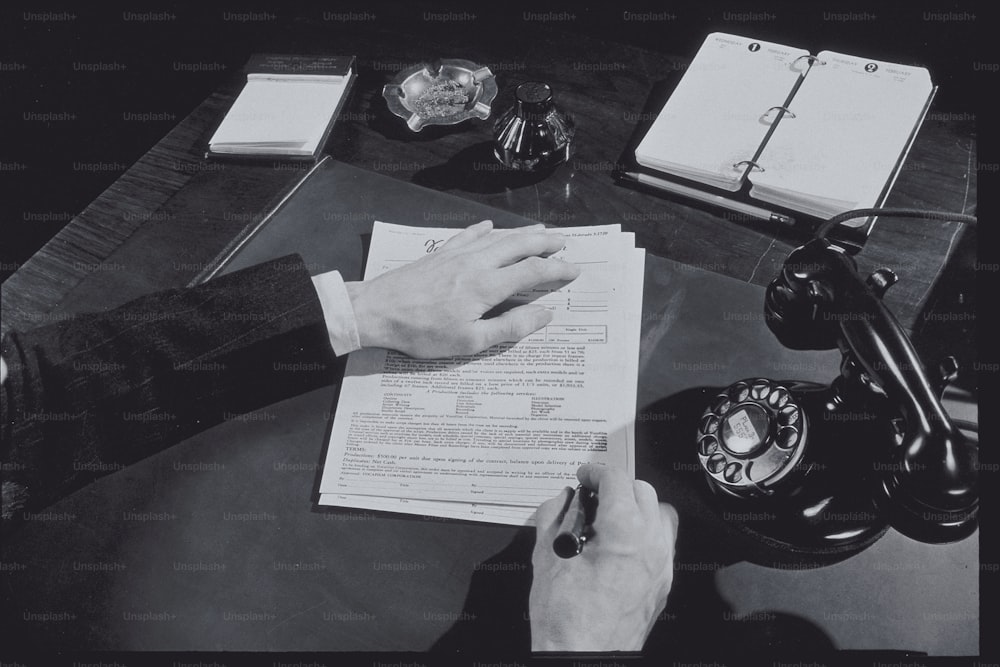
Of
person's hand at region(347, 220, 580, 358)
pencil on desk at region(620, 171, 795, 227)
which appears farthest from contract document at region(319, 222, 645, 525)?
pencil on desk at region(620, 171, 795, 227)

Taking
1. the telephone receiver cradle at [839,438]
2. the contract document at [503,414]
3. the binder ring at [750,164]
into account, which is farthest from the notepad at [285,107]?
the telephone receiver cradle at [839,438]

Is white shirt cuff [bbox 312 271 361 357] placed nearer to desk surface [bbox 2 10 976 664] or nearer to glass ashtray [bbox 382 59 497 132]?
desk surface [bbox 2 10 976 664]

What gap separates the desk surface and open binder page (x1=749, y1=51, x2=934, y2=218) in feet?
0.20

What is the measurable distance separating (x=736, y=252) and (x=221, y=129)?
0.75 m

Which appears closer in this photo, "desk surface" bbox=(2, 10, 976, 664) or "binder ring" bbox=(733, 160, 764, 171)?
"desk surface" bbox=(2, 10, 976, 664)

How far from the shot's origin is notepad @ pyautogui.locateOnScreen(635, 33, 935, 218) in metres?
0.88

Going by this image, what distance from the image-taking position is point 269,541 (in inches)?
28.6

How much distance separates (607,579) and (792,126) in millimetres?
633

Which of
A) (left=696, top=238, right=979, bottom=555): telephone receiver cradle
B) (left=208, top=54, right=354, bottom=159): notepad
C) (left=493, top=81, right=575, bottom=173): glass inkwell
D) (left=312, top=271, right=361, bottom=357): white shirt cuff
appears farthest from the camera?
(left=208, top=54, right=354, bottom=159): notepad

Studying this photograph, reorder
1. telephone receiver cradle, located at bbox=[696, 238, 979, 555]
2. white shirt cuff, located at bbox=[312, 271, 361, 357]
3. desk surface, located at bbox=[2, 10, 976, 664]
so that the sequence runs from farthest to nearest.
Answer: white shirt cuff, located at bbox=[312, 271, 361, 357]
desk surface, located at bbox=[2, 10, 976, 664]
telephone receiver cradle, located at bbox=[696, 238, 979, 555]

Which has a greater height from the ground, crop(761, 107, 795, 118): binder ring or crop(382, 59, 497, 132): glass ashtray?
crop(761, 107, 795, 118): binder ring

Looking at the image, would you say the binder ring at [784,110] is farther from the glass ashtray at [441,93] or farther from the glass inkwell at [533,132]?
the glass ashtray at [441,93]

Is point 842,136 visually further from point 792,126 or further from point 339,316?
point 339,316

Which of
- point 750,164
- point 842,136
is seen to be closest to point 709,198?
point 750,164
